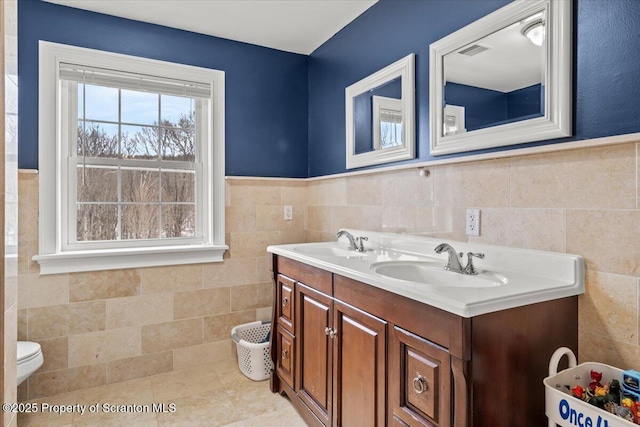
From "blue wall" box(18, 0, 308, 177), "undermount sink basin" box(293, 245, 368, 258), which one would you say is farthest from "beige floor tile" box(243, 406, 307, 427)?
"blue wall" box(18, 0, 308, 177)

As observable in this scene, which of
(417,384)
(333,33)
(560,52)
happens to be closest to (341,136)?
(333,33)

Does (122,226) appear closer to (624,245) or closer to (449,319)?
(449,319)

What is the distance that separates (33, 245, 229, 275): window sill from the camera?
2.21m

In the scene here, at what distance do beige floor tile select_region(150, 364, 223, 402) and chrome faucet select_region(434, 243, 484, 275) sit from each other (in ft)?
5.61

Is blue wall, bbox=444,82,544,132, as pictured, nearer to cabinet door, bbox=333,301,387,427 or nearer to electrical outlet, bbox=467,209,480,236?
electrical outlet, bbox=467,209,480,236

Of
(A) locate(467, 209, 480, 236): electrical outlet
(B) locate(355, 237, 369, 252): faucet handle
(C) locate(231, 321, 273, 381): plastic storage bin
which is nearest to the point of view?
(A) locate(467, 209, 480, 236): electrical outlet

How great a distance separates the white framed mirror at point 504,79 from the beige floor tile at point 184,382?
2.04m

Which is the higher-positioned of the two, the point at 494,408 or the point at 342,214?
the point at 342,214

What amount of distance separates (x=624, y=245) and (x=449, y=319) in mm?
635

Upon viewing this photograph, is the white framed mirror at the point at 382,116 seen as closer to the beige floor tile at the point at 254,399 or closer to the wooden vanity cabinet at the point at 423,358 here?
the wooden vanity cabinet at the point at 423,358

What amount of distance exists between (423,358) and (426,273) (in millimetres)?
564

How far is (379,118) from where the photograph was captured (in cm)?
220

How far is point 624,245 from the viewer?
1.13 metres

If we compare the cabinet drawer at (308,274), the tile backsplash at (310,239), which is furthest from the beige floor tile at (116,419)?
the cabinet drawer at (308,274)
